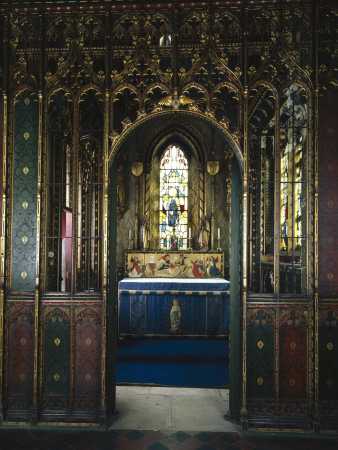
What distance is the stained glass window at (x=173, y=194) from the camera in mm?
10008

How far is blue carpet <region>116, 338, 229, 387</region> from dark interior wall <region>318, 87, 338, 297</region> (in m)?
2.30

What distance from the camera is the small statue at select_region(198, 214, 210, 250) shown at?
30.7 feet

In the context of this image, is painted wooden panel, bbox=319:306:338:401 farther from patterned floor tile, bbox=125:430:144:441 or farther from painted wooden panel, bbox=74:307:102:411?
painted wooden panel, bbox=74:307:102:411

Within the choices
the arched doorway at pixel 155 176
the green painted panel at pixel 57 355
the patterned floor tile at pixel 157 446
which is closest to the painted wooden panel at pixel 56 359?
the green painted panel at pixel 57 355

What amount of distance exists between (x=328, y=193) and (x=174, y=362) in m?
3.79

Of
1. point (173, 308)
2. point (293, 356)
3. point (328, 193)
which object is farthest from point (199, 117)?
point (173, 308)

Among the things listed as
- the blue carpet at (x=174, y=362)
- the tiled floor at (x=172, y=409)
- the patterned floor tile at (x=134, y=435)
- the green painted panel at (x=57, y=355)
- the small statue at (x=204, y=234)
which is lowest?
the blue carpet at (x=174, y=362)

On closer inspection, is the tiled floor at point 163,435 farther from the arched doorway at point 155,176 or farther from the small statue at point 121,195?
the small statue at point 121,195

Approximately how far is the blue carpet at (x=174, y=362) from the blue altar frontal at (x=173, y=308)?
0.23 metres

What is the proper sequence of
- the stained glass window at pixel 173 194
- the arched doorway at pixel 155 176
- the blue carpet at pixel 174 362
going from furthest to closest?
the stained glass window at pixel 173 194
the arched doorway at pixel 155 176
the blue carpet at pixel 174 362

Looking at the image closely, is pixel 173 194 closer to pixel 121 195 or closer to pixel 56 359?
pixel 121 195

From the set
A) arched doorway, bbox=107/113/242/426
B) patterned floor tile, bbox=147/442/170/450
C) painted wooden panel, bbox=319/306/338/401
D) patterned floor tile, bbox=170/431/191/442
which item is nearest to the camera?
patterned floor tile, bbox=147/442/170/450

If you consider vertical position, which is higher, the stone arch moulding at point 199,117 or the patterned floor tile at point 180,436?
the stone arch moulding at point 199,117

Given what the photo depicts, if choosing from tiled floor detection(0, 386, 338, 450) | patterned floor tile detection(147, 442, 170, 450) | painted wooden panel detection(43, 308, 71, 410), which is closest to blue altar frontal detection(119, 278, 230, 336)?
tiled floor detection(0, 386, 338, 450)
